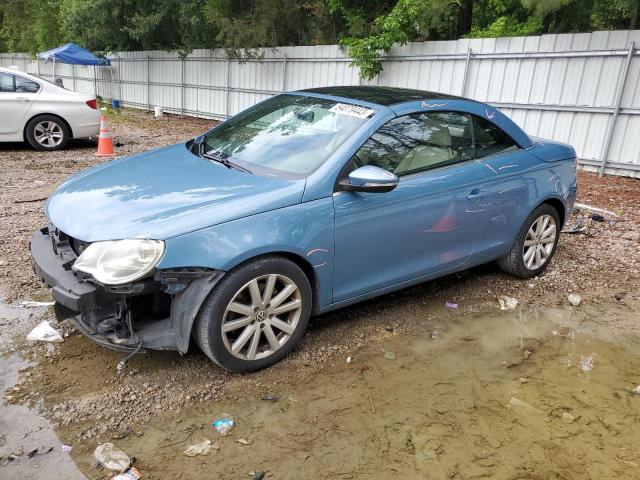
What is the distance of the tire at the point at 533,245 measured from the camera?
456 centimetres

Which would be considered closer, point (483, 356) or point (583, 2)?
point (483, 356)

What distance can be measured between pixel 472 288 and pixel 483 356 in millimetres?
1155

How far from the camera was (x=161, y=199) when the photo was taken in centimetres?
304

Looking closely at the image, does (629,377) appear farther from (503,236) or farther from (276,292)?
(276,292)

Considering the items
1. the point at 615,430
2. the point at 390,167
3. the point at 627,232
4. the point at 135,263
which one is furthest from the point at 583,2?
the point at 135,263

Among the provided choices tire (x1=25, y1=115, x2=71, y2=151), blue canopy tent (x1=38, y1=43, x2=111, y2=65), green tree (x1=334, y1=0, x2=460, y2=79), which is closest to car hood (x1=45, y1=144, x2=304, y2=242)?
tire (x1=25, y1=115, x2=71, y2=151)

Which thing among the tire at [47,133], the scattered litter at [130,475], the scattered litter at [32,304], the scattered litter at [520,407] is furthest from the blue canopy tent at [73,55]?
the scattered litter at [520,407]

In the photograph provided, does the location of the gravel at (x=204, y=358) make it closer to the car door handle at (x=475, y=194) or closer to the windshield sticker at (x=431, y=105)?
the car door handle at (x=475, y=194)

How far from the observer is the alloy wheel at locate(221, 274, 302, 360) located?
117 inches

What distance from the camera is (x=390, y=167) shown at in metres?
3.56

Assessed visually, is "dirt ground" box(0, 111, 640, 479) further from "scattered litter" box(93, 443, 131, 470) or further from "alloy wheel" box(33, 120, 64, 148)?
"alloy wheel" box(33, 120, 64, 148)

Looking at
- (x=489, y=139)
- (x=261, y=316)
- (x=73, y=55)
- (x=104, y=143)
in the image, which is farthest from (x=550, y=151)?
(x=73, y=55)

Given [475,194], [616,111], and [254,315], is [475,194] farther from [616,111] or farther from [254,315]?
[616,111]

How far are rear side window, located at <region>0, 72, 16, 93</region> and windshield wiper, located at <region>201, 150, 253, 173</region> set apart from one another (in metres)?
6.95
